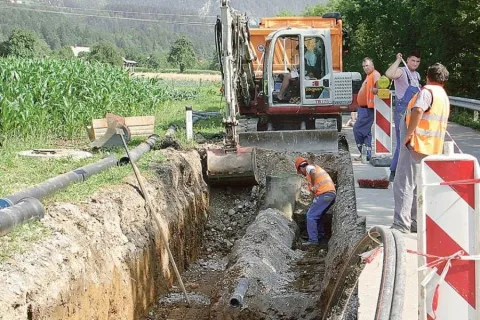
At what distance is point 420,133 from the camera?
7574 mm

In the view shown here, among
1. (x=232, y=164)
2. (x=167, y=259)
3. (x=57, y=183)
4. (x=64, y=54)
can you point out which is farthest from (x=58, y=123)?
(x=64, y=54)

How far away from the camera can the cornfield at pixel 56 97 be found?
Answer: 14797 mm

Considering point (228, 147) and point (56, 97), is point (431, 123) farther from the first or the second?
point (56, 97)

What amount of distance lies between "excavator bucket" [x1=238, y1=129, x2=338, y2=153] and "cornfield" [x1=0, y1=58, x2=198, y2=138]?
13.4 feet

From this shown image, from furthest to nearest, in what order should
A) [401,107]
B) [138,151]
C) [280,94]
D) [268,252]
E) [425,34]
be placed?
[425,34] < [280,94] < [138,151] < [401,107] < [268,252]

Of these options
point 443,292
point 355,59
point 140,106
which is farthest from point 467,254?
point 355,59

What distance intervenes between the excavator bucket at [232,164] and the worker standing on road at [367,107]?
202 cm

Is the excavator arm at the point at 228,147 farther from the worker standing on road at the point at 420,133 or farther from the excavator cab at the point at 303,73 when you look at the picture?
the worker standing on road at the point at 420,133

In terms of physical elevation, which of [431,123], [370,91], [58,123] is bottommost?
[58,123]

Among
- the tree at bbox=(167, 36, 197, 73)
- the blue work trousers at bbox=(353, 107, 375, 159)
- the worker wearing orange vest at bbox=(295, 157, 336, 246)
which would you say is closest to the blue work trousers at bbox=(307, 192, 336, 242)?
the worker wearing orange vest at bbox=(295, 157, 336, 246)

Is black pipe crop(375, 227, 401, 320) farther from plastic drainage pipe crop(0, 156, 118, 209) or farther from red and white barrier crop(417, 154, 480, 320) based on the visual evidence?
plastic drainage pipe crop(0, 156, 118, 209)

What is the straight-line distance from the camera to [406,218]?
25.5ft

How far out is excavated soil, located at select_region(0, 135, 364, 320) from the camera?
6406 mm

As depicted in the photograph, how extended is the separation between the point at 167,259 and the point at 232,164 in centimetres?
338
